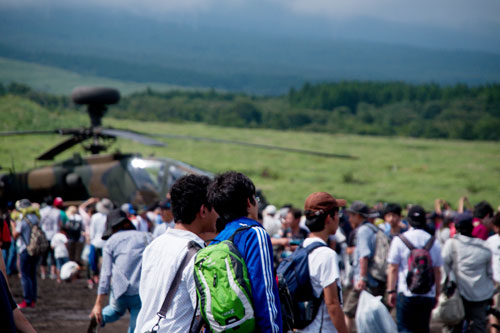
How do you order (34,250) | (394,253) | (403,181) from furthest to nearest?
(403,181) → (34,250) → (394,253)

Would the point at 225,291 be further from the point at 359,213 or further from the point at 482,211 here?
the point at 482,211

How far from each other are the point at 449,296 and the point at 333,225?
2.60 m

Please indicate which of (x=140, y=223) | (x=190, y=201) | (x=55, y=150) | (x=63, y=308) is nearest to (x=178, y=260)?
(x=190, y=201)

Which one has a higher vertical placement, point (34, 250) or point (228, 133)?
point (34, 250)

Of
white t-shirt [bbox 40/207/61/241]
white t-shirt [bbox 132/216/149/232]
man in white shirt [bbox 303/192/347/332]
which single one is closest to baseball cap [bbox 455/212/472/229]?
man in white shirt [bbox 303/192/347/332]

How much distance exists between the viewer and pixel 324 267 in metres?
3.89

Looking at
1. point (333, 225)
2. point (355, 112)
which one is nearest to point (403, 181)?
point (333, 225)

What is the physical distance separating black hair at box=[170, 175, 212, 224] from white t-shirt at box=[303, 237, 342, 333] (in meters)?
0.90

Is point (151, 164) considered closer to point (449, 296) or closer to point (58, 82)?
point (449, 296)

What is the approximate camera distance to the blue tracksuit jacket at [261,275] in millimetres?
2906

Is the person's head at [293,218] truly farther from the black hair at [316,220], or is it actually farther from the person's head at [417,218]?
the black hair at [316,220]

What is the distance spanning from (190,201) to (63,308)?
6305mm

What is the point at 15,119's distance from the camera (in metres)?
42.6

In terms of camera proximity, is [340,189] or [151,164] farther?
[340,189]
